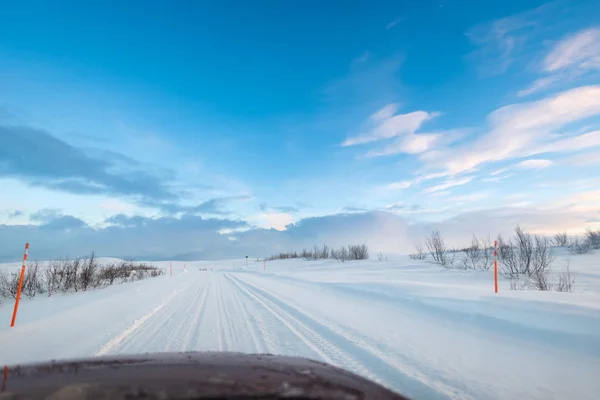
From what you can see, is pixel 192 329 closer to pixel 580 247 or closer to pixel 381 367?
pixel 381 367

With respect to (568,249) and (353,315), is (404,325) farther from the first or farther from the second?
(568,249)

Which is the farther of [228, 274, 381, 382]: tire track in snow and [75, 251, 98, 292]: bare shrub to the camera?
[75, 251, 98, 292]: bare shrub

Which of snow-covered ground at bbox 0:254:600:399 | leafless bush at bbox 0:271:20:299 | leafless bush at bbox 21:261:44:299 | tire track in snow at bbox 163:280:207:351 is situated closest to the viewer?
snow-covered ground at bbox 0:254:600:399

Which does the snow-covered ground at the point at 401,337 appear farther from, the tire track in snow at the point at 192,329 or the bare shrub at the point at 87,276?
the bare shrub at the point at 87,276

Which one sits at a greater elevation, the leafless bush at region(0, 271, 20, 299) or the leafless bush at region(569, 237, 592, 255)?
the leafless bush at region(569, 237, 592, 255)

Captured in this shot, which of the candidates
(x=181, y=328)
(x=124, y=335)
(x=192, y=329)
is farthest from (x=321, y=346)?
(x=124, y=335)

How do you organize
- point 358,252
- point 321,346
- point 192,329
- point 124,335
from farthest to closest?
point 358,252 < point 192,329 < point 124,335 < point 321,346

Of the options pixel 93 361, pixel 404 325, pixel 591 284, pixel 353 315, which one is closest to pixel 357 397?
pixel 93 361

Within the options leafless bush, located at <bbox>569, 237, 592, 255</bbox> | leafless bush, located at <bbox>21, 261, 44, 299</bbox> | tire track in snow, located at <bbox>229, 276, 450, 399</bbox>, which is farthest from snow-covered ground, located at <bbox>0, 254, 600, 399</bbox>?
leafless bush, located at <bbox>569, 237, 592, 255</bbox>

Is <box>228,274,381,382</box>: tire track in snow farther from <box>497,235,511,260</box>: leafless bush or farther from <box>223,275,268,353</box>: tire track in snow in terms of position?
<box>497,235,511,260</box>: leafless bush

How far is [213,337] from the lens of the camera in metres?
5.67

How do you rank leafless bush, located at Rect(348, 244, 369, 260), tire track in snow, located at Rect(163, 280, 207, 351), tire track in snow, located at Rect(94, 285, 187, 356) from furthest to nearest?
leafless bush, located at Rect(348, 244, 369, 260)
tire track in snow, located at Rect(163, 280, 207, 351)
tire track in snow, located at Rect(94, 285, 187, 356)

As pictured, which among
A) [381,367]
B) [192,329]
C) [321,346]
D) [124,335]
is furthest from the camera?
[192,329]

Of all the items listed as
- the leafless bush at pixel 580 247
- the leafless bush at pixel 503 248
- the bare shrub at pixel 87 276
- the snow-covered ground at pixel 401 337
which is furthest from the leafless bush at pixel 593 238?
the bare shrub at pixel 87 276
